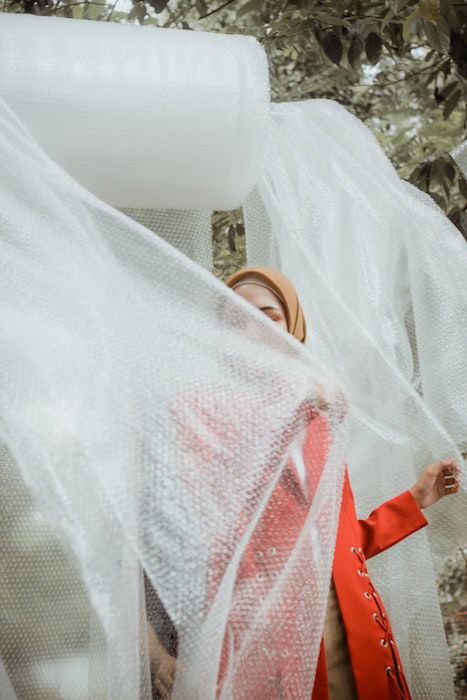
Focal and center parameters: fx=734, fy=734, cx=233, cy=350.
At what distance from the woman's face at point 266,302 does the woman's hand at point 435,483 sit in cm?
33

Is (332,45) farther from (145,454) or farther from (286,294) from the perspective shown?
(145,454)

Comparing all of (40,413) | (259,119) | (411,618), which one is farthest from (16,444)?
(411,618)

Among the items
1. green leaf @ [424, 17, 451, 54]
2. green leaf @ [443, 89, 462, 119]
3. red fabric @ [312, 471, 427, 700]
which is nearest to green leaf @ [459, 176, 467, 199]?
green leaf @ [443, 89, 462, 119]

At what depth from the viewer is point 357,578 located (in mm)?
1080

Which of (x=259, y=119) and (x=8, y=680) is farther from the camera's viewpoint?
(x=259, y=119)

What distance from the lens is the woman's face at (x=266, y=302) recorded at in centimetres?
113

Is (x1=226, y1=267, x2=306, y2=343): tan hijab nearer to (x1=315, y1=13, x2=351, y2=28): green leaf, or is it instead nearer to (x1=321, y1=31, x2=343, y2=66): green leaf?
(x1=315, y1=13, x2=351, y2=28): green leaf

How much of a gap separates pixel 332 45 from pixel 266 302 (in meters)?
0.87

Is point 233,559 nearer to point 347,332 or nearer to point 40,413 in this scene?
point 40,413

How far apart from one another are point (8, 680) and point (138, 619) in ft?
0.82

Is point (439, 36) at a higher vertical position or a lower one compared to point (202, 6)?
higher

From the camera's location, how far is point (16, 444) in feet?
2.41

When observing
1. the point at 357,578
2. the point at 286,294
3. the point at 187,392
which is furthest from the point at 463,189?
the point at 187,392

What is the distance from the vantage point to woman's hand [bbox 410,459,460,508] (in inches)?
45.6
